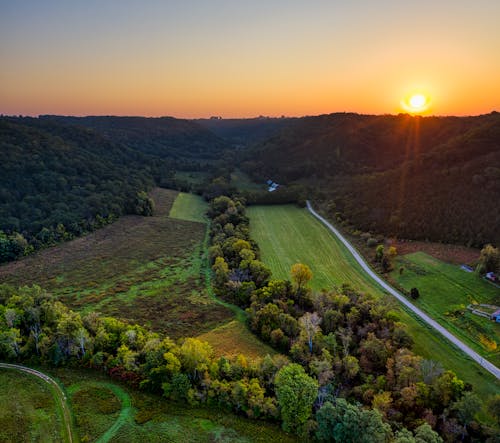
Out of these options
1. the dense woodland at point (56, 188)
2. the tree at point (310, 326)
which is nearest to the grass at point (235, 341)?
the tree at point (310, 326)

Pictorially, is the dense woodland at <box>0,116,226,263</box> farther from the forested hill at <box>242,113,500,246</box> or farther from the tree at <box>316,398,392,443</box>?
the tree at <box>316,398,392,443</box>

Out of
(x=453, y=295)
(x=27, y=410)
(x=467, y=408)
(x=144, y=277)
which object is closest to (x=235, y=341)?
(x=27, y=410)

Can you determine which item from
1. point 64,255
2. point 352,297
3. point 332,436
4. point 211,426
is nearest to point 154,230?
point 64,255

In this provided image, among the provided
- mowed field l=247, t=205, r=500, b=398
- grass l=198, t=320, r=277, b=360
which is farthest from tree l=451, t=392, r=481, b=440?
grass l=198, t=320, r=277, b=360

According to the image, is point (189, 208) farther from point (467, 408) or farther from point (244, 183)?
point (467, 408)

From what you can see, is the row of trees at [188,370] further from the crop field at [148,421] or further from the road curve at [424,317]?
the road curve at [424,317]

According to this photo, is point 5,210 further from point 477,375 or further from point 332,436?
point 477,375
